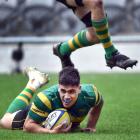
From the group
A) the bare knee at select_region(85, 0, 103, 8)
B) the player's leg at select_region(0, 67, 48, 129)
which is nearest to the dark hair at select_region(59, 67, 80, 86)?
the bare knee at select_region(85, 0, 103, 8)

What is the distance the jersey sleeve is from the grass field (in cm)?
19

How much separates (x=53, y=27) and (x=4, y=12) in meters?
1.15

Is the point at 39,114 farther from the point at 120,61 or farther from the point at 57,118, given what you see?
the point at 120,61

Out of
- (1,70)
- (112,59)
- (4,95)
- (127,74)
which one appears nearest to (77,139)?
(112,59)

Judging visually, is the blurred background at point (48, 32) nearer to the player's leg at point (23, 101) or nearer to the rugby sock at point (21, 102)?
the player's leg at point (23, 101)

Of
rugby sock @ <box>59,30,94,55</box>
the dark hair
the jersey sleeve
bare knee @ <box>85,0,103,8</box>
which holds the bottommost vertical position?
the jersey sleeve

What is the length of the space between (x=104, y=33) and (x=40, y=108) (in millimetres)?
1082

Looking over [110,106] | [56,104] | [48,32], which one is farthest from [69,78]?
[48,32]

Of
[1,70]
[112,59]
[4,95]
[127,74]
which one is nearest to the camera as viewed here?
[112,59]

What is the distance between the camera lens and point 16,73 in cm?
1684

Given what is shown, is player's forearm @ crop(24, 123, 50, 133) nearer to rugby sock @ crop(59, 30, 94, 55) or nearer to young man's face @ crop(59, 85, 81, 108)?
young man's face @ crop(59, 85, 81, 108)

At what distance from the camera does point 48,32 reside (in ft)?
59.4

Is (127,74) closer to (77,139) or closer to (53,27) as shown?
(53,27)

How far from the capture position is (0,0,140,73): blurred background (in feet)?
57.8
